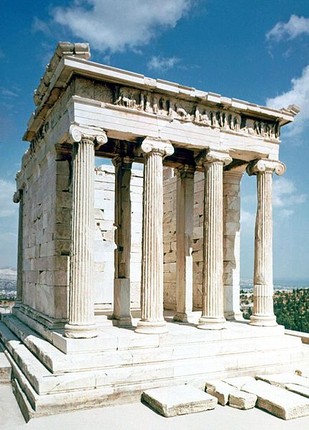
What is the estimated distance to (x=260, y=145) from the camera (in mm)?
15289

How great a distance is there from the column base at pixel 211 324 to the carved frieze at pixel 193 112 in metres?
6.17

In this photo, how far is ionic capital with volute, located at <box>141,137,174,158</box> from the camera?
13047 millimetres

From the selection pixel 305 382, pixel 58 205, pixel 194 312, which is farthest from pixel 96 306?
pixel 305 382

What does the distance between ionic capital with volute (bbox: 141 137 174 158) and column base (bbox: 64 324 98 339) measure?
5289 mm

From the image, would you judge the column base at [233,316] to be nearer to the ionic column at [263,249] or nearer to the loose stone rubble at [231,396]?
the ionic column at [263,249]

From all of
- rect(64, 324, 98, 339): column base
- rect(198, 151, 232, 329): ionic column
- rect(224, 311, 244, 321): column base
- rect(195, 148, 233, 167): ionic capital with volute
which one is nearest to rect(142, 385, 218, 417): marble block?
rect(64, 324, 98, 339): column base

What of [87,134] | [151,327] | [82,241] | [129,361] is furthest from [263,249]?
[87,134]

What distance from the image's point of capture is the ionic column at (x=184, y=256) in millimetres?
15711

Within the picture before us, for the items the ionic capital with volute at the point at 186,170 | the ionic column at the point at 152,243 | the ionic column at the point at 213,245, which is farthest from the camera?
the ionic capital with volute at the point at 186,170

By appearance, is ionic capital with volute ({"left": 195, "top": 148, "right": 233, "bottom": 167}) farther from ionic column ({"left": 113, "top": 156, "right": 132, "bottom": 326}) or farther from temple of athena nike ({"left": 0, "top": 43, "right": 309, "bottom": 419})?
ionic column ({"left": 113, "top": 156, "right": 132, "bottom": 326})

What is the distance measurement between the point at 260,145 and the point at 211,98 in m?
2.56

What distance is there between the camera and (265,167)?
15289 mm

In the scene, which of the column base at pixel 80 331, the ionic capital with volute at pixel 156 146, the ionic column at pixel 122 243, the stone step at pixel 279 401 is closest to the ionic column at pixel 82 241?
the column base at pixel 80 331

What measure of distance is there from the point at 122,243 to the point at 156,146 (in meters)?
3.89
